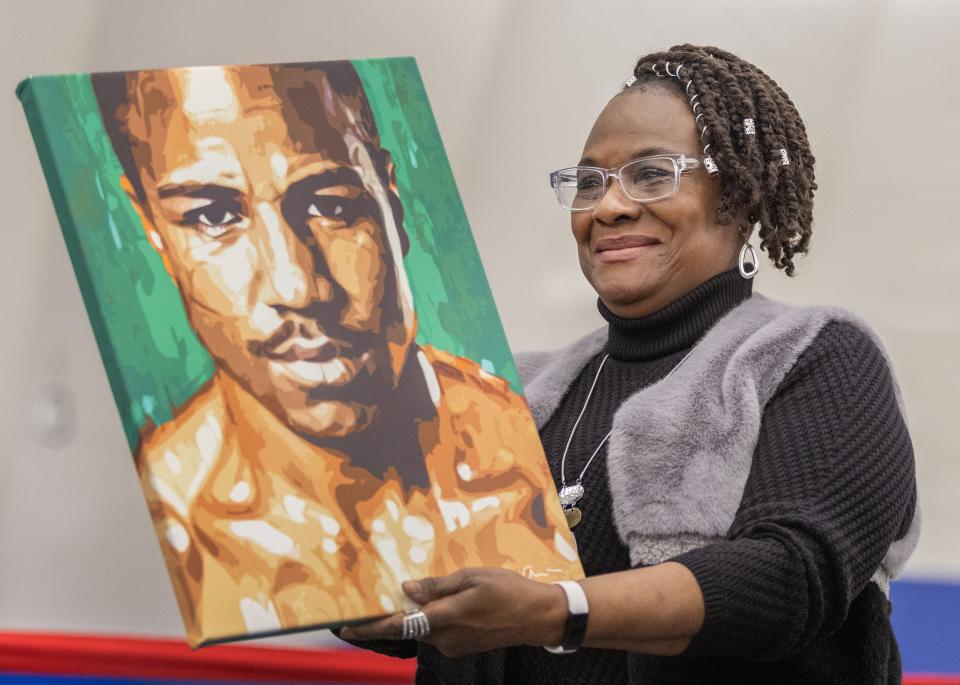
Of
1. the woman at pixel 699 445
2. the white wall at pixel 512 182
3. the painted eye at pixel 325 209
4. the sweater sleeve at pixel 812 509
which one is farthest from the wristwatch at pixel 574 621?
the white wall at pixel 512 182

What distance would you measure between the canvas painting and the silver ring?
0.07 ft

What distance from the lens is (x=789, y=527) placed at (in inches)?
44.8

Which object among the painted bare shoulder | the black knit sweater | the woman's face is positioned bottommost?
the black knit sweater

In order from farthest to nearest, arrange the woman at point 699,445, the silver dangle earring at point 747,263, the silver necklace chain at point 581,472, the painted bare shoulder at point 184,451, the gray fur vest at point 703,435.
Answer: the silver dangle earring at point 747,263 < the silver necklace chain at point 581,472 < the gray fur vest at point 703,435 < the woman at point 699,445 < the painted bare shoulder at point 184,451

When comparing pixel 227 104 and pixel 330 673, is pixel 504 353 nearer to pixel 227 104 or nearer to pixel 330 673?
pixel 227 104

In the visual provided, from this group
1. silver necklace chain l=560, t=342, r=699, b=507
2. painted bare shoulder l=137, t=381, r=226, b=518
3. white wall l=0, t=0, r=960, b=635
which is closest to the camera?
painted bare shoulder l=137, t=381, r=226, b=518

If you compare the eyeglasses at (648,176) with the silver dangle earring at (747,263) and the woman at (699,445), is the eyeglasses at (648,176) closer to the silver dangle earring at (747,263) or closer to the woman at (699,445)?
the woman at (699,445)

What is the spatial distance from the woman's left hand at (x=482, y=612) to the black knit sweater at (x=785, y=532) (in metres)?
0.15

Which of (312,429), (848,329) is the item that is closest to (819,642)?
(848,329)

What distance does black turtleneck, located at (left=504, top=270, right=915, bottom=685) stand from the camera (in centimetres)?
111

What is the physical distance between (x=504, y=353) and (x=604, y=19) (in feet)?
3.87

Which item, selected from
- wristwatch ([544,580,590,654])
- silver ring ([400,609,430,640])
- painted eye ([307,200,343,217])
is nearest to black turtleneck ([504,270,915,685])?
wristwatch ([544,580,590,654])

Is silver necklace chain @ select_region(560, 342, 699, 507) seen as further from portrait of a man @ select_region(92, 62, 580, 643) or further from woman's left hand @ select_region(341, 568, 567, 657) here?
woman's left hand @ select_region(341, 568, 567, 657)

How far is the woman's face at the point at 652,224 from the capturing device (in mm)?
1406
